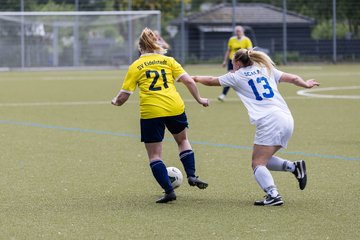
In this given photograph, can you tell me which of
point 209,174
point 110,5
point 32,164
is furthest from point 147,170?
point 110,5

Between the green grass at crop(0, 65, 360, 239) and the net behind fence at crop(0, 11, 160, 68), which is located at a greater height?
the net behind fence at crop(0, 11, 160, 68)

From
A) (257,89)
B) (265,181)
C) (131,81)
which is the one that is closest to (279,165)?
(265,181)

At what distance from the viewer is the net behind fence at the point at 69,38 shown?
41.8 meters

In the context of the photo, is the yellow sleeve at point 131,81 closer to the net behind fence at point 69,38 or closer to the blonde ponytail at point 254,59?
the blonde ponytail at point 254,59

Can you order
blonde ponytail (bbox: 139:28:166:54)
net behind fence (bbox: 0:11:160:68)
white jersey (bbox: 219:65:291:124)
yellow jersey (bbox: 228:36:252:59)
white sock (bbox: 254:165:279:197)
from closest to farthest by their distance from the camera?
white sock (bbox: 254:165:279:197)
white jersey (bbox: 219:65:291:124)
blonde ponytail (bbox: 139:28:166:54)
yellow jersey (bbox: 228:36:252:59)
net behind fence (bbox: 0:11:160:68)

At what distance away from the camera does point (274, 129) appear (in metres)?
8.95

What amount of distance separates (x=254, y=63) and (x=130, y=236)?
98.4 inches

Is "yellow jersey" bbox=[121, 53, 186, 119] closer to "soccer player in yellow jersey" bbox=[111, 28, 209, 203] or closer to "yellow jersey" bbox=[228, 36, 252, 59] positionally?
"soccer player in yellow jersey" bbox=[111, 28, 209, 203]

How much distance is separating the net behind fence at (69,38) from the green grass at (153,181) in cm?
2099

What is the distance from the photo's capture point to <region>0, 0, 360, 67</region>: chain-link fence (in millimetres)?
42188

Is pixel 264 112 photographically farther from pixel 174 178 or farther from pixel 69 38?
pixel 69 38

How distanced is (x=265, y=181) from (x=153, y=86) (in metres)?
1.42

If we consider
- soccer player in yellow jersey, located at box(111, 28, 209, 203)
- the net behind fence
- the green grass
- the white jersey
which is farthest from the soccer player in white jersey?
the net behind fence

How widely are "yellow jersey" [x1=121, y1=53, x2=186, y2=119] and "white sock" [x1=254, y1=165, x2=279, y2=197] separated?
100cm
